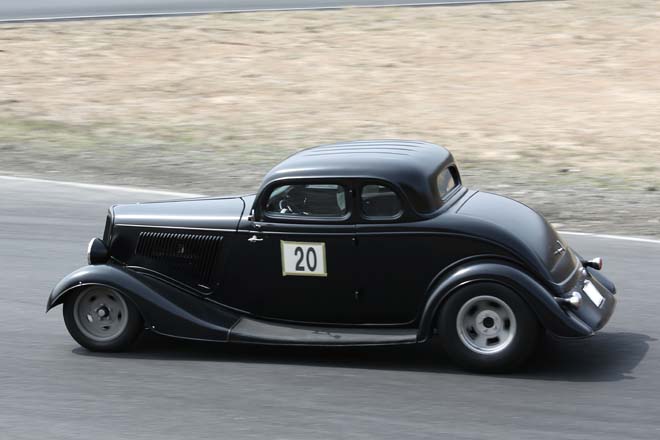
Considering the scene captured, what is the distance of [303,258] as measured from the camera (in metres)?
7.86

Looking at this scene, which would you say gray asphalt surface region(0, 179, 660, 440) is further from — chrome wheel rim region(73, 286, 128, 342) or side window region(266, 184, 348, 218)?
side window region(266, 184, 348, 218)

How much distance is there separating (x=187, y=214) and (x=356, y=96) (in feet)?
35.0

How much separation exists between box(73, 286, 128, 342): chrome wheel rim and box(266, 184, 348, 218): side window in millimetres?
1414

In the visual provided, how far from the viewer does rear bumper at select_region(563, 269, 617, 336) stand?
7539 millimetres

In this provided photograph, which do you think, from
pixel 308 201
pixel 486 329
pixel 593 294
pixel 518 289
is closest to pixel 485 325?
pixel 486 329

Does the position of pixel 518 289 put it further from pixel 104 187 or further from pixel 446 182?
pixel 104 187

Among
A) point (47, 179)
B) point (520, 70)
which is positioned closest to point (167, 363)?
point (47, 179)

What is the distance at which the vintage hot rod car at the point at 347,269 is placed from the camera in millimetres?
7566

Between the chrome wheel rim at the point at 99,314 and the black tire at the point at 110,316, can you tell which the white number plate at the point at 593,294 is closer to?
the black tire at the point at 110,316

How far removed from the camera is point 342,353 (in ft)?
27.1

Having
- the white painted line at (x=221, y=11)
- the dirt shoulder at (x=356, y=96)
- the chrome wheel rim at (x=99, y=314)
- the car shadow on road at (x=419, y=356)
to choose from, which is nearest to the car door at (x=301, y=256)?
the car shadow on road at (x=419, y=356)

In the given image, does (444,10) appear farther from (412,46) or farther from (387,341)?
(387,341)

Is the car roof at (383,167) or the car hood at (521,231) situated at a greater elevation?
the car roof at (383,167)

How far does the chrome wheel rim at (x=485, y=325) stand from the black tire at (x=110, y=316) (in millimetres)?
2433
